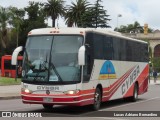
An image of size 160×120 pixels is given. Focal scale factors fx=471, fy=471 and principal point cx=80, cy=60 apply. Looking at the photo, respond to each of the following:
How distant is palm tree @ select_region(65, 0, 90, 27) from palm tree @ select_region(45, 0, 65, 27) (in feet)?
10.1

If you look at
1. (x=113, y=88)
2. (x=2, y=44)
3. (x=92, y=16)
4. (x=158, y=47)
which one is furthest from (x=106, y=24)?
(x=113, y=88)

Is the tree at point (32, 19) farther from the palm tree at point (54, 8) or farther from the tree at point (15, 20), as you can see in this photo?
the palm tree at point (54, 8)

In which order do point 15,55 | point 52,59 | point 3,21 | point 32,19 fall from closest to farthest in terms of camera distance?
point 52,59 → point 15,55 → point 3,21 → point 32,19

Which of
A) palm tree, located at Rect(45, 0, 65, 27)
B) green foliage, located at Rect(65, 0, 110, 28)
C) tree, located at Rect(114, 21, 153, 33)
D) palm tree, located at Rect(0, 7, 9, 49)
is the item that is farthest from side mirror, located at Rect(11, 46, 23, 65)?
tree, located at Rect(114, 21, 153, 33)

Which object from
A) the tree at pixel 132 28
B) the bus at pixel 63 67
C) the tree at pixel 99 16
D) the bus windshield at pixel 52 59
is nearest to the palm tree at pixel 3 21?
the tree at pixel 99 16

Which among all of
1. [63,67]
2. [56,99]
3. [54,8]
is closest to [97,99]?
[56,99]

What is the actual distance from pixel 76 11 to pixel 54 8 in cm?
609

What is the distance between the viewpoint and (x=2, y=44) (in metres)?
99.8

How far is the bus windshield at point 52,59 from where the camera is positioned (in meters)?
16.1

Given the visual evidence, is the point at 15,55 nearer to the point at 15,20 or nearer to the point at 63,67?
the point at 63,67

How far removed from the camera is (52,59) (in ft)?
53.4

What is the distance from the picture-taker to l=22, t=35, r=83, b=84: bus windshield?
1611 centimetres

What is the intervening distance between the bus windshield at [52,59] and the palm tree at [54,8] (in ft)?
263

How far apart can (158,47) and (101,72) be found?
127 m
